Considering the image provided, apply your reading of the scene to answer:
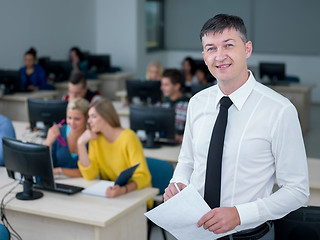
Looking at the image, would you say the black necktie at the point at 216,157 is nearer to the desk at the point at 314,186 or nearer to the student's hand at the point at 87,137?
the desk at the point at 314,186

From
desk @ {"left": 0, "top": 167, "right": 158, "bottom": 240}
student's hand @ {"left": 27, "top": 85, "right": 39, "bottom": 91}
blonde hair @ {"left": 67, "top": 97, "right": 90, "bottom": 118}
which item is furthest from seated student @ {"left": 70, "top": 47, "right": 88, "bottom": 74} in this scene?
desk @ {"left": 0, "top": 167, "right": 158, "bottom": 240}

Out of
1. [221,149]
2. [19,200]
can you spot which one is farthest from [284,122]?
[19,200]

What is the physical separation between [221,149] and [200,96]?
25 centimetres

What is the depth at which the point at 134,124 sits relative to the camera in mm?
4461

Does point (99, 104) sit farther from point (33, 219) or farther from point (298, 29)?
point (298, 29)

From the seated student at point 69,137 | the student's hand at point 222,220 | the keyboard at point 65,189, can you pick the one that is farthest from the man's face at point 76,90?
the student's hand at point 222,220

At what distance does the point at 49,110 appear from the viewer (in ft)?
15.5

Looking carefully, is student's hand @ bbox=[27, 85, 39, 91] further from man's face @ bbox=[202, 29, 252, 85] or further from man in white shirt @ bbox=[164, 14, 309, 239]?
man's face @ bbox=[202, 29, 252, 85]

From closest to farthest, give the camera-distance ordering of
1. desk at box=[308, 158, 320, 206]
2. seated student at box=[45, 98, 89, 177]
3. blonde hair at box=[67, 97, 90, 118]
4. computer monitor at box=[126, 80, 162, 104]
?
desk at box=[308, 158, 320, 206] → seated student at box=[45, 98, 89, 177] → blonde hair at box=[67, 97, 90, 118] → computer monitor at box=[126, 80, 162, 104]

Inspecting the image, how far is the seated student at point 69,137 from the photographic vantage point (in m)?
3.64

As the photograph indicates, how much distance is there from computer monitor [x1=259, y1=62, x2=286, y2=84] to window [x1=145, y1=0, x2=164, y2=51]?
12.3 ft

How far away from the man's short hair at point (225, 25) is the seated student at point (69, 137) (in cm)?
221

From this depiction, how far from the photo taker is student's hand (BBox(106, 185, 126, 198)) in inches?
118

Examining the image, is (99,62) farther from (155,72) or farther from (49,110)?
(49,110)
